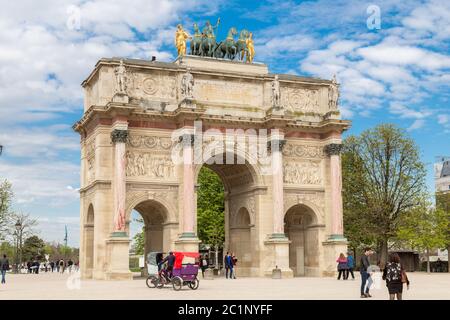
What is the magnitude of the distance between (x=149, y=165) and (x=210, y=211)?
18863 millimetres

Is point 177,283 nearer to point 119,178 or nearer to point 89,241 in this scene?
point 119,178

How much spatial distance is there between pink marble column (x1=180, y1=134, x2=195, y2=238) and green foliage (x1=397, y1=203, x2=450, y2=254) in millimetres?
17616

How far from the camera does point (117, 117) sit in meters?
36.1

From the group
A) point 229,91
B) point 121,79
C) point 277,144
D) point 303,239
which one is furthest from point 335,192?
point 121,79

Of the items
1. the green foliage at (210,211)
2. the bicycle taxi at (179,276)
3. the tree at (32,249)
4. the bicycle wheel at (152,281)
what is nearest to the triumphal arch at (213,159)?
the bicycle wheel at (152,281)

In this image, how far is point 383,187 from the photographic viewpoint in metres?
51.2

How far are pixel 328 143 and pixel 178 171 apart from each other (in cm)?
952

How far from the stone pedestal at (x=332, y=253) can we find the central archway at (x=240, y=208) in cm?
428

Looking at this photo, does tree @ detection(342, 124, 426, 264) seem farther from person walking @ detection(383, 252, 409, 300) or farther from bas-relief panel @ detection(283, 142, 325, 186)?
person walking @ detection(383, 252, 409, 300)

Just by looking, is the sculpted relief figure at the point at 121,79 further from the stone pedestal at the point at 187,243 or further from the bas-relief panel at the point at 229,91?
the stone pedestal at the point at 187,243

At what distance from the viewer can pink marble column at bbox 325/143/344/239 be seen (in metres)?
40.0

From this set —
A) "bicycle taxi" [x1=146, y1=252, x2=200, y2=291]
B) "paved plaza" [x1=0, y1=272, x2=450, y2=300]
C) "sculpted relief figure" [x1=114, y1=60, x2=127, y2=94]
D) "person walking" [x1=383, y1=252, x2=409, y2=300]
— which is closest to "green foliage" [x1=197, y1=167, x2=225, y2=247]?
"sculpted relief figure" [x1=114, y1=60, x2=127, y2=94]
